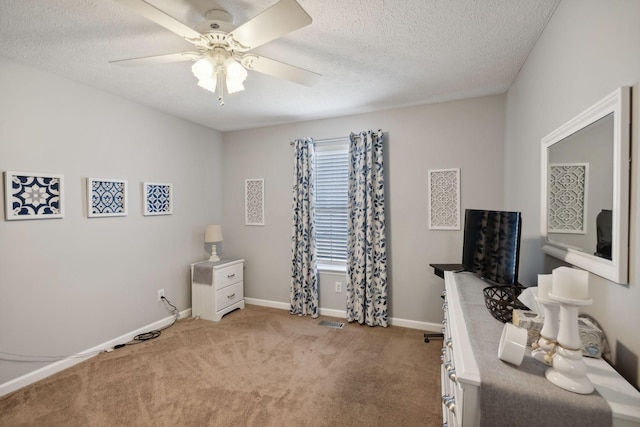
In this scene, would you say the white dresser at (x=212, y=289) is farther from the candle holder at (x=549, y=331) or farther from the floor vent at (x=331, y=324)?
the candle holder at (x=549, y=331)

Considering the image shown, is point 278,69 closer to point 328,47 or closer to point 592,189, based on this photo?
point 328,47

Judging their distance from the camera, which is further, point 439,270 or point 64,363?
point 439,270

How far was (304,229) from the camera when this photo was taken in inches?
144

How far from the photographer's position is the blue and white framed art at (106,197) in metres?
2.67

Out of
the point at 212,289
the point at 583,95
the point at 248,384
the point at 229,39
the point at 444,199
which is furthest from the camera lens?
the point at 212,289

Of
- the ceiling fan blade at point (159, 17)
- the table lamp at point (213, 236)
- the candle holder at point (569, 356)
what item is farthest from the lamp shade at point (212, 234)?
the candle holder at point (569, 356)

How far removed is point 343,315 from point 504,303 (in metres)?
2.50

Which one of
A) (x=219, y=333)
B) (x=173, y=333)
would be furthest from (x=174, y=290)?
(x=219, y=333)

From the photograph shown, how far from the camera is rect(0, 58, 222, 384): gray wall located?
2.21 meters

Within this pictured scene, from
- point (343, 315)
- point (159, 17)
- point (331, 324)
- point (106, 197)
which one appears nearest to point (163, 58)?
point (159, 17)

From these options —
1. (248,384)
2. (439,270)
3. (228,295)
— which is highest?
(439,270)

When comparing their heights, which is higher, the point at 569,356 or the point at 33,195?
the point at 33,195

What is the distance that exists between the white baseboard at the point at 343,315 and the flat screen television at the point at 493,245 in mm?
1159

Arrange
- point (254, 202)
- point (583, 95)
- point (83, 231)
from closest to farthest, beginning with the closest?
point (583, 95) → point (83, 231) → point (254, 202)
